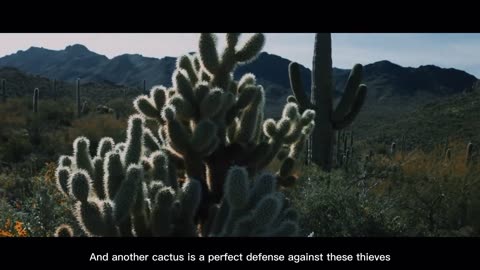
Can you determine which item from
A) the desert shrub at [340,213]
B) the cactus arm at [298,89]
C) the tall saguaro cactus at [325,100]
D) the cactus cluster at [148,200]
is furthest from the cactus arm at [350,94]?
the cactus cluster at [148,200]

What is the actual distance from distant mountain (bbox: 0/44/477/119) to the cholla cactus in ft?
253

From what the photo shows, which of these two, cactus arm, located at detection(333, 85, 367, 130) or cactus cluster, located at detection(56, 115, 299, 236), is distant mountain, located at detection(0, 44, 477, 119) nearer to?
cactus arm, located at detection(333, 85, 367, 130)

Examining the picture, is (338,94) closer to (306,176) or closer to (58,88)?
(58,88)

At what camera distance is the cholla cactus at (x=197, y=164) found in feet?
13.4

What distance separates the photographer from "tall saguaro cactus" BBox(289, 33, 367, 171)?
40.4 ft

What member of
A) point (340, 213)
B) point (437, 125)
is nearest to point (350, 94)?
point (340, 213)

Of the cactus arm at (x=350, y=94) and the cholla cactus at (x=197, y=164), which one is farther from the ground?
the cactus arm at (x=350, y=94)

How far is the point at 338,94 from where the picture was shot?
3661 inches

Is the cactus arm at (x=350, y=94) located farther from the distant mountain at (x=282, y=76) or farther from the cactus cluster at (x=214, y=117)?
the distant mountain at (x=282, y=76)

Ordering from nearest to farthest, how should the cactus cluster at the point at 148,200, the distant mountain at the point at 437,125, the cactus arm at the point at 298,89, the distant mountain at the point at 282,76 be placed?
the cactus cluster at the point at 148,200 < the cactus arm at the point at 298,89 < the distant mountain at the point at 437,125 < the distant mountain at the point at 282,76

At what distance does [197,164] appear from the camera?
4855 millimetres

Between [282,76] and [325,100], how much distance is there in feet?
371

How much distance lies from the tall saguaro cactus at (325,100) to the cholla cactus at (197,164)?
6523mm

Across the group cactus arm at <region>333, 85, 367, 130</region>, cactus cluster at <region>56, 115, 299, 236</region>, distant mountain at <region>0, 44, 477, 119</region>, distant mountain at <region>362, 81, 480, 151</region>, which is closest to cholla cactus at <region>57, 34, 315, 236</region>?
cactus cluster at <region>56, 115, 299, 236</region>
